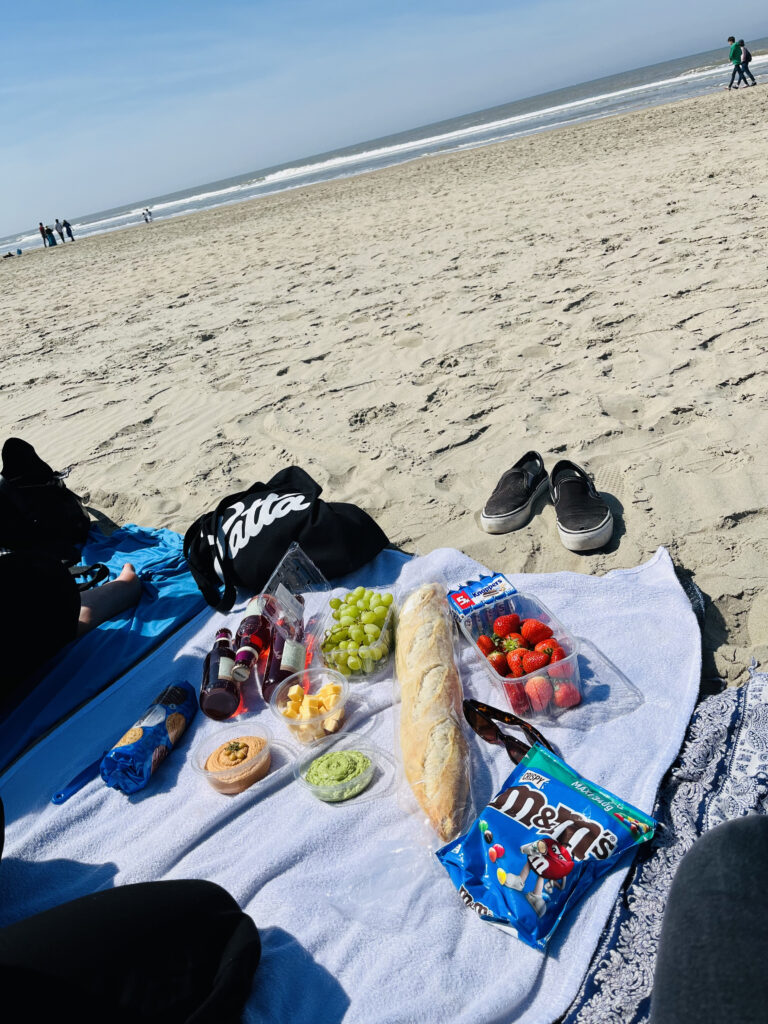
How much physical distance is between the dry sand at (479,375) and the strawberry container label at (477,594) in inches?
23.5

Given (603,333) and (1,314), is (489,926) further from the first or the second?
(1,314)

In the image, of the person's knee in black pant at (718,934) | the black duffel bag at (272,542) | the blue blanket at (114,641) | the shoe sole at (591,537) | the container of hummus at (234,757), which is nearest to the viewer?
the person's knee in black pant at (718,934)

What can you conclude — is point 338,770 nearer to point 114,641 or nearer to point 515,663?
point 515,663

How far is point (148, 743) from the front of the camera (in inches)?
98.4

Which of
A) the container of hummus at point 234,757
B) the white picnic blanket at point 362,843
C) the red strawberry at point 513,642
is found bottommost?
the white picnic blanket at point 362,843

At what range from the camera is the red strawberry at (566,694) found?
2.42 meters

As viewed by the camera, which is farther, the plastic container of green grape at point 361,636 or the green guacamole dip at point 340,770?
the plastic container of green grape at point 361,636

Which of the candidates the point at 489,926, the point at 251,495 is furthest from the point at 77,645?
the point at 489,926

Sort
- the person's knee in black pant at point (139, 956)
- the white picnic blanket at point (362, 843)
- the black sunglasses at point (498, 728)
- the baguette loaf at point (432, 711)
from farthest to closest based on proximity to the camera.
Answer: the black sunglasses at point (498, 728) < the baguette loaf at point (432, 711) < the white picnic blanket at point (362, 843) < the person's knee in black pant at point (139, 956)

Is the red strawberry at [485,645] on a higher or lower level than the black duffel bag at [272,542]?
lower

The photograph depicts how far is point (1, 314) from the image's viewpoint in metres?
13.5

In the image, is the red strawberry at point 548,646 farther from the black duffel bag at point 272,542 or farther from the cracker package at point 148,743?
the cracker package at point 148,743

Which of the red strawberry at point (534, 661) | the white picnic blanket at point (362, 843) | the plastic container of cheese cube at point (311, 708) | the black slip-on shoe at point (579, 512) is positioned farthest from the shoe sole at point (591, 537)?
the plastic container of cheese cube at point (311, 708)

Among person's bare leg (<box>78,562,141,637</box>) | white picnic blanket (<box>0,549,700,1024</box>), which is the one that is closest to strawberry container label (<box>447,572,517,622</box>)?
white picnic blanket (<box>0,549,700,1024</box>)
